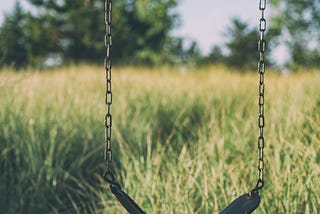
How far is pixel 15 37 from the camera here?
17.9 metres

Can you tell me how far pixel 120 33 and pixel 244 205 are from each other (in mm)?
14787

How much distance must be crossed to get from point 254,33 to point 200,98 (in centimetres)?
1673

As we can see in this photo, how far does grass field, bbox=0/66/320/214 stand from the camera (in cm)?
214

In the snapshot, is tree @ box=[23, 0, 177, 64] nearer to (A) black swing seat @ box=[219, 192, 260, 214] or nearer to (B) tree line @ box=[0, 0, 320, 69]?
(B) tree line @ box=[0, 0, 320, 69]

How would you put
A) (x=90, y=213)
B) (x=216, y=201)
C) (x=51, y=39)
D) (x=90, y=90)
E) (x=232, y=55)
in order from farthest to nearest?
(x=232, y=55)
(x=51, y=39)
(x=90, y=90)
(x=90, y=213)
(x=216, y=201)

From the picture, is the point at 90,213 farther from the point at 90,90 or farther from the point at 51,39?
the point at 51,39

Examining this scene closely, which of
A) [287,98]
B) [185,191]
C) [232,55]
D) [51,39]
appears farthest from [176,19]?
[185,191]

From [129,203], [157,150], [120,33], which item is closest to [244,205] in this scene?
[129,203]

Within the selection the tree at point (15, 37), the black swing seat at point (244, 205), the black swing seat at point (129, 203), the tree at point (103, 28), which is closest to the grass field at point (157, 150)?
the black swing seat at point (244, 205)

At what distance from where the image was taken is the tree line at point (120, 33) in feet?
53.4

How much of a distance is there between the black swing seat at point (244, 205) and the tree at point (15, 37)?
15.0m

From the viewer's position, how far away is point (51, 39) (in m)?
16.9

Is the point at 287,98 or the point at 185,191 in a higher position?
the point at 287,98

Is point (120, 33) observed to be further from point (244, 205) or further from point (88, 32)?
point (244, 205)
